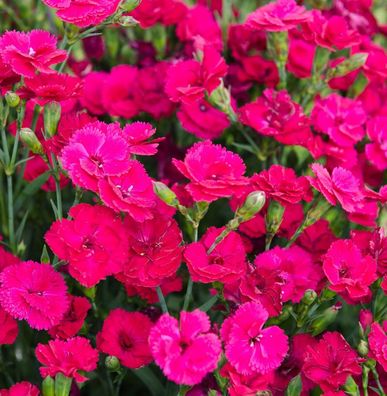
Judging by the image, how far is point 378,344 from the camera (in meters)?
0.79

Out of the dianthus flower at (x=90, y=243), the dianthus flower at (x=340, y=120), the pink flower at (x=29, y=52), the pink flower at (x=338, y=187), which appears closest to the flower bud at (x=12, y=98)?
the pink flower at (x=29, y=52)

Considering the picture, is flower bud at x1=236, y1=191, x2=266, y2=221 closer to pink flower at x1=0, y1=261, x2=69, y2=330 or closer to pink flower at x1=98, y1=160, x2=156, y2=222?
pink flower at x1=98, y1=160, x2=156, y2=222

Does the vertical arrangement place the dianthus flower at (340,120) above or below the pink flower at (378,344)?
above

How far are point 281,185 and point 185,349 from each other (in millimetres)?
283

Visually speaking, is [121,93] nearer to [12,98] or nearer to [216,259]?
[12,98]

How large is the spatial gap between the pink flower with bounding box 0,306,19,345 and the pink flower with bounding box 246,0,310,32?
1.89 ft

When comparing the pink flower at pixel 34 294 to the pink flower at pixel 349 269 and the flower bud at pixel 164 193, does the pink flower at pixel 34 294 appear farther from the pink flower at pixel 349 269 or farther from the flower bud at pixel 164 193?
the pink flower at pixel 349 269

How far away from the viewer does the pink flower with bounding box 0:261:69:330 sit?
2.60ft

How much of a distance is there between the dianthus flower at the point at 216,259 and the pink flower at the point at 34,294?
6.4 inches

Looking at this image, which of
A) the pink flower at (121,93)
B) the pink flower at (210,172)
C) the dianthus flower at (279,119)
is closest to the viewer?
the pink flower at (210,172)

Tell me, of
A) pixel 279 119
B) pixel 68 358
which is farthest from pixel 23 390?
pixel 279 119

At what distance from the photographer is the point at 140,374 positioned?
919mm

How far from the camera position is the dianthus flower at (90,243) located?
77 centimetres

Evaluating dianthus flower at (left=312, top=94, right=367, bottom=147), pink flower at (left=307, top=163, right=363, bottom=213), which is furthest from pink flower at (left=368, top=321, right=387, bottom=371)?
dianthus flower at (left=312, top=94, right=367, bottom=147)
